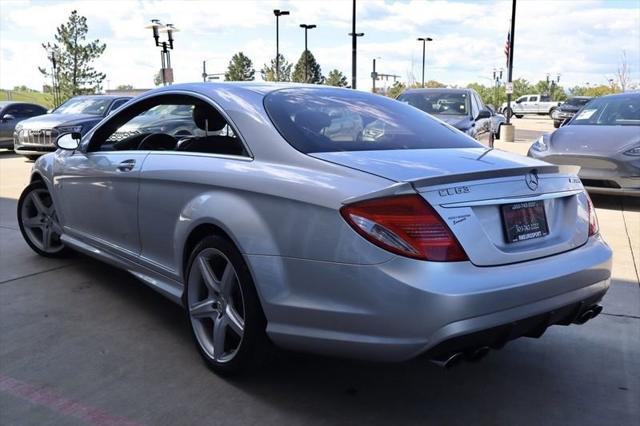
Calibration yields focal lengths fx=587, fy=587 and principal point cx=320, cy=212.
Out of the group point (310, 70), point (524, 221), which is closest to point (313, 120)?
point (524, 221)

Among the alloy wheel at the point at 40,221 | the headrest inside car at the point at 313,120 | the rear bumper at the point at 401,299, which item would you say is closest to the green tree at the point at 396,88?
the alloy wheel at the point at 40,221

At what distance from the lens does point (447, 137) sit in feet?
10.9

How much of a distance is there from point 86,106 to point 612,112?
1084 centimetres

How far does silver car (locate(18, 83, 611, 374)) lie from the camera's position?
2.24 meters

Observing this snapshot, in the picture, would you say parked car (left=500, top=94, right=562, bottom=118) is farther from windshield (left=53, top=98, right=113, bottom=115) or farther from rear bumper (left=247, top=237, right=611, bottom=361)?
rear bumper (left=247, top=237, right=611, bottom=361)

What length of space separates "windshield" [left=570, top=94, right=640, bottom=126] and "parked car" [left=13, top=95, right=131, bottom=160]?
898 centimetres

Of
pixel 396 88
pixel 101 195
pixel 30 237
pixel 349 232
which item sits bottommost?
pixel 30 237

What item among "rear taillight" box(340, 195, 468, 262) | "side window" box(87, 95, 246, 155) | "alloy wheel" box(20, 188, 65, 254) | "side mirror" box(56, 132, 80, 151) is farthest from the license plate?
"alloy wheel" box(20, 188, 65, 254)

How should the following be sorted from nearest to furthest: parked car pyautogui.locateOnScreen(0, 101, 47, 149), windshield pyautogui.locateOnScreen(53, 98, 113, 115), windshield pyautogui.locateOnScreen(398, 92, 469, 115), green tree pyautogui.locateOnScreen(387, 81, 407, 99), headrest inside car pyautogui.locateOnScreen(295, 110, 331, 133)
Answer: headrest inside car pyautogui.locateOnScreen(295, 110, 331, 133), windshield pyautogui.locateOnScreen(398, 92, 469, 115), windshield pyautogui.locateOnScreen(53, 98, 113, 115), parked car pyautogui.locateOnScreen(0, 101, 47, 149), green tree pyautogui.locateOnScreen(387, 81, 407, 99)

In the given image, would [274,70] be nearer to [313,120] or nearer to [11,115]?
[11,115]

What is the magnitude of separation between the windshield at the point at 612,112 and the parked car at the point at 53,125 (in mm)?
8984

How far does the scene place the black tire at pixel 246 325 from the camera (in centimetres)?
267

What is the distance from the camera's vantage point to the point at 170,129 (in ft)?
14.8

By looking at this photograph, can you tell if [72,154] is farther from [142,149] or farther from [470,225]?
[470,225]
